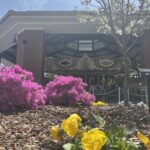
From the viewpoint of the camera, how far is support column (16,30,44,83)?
2372cm

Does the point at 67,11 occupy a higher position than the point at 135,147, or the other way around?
the point at 67,11

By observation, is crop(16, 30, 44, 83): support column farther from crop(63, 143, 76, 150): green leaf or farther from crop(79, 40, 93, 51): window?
crop(63, 143, 76, 150): green leaf

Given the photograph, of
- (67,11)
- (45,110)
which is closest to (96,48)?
(67,11)

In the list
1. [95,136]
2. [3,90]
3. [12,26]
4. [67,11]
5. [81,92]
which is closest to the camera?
[95,136]

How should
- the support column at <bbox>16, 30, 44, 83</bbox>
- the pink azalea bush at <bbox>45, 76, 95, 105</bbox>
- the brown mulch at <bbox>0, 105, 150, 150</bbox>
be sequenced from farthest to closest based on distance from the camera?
the support column at <bbox>16, 30, 44, 83</bbox> < the pink azalea bush at <bbox>45, 76, 95, 105</bbox> < the brown mulch at <bbox>0, 105, 150, 150</bbox>

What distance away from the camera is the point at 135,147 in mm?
4824

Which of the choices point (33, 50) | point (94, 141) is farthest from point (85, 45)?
point (94, 141)

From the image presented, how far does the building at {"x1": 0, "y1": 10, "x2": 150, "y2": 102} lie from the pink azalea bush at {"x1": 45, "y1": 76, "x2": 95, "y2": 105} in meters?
11.4

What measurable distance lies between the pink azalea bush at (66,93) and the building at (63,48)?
1135cm

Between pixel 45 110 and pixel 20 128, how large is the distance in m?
2.86

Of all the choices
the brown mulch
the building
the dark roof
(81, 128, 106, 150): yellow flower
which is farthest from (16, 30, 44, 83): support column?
(81, 128, 106, 150): yellow flower

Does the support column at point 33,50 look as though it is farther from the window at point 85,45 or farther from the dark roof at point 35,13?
the window at point 85,45

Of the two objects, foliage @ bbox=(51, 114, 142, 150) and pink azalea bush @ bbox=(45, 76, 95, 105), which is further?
pink azalea bush @ bbox=(45, 76, 95, 105)

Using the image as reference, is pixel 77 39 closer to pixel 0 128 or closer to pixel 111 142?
pixel 0 128
